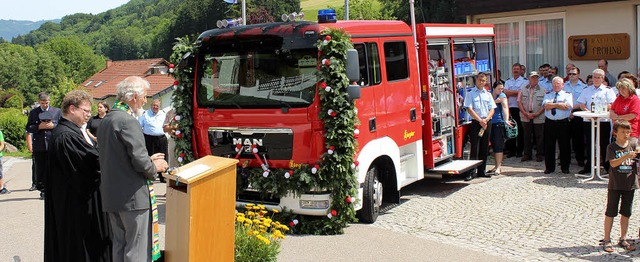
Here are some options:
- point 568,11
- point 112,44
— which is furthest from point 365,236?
point 112,44

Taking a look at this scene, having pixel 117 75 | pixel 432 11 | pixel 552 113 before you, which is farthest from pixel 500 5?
pixel 117 75

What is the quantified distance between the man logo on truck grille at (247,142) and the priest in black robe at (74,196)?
2886 mm

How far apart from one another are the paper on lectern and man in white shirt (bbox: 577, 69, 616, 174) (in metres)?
8.42

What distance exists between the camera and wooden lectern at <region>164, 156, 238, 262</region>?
17.9ft

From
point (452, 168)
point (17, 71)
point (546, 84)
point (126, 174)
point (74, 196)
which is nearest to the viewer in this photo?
point (126, 174)

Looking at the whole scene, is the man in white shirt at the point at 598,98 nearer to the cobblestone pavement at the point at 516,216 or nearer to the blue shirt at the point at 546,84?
the cobblestone pavement at the point at 516,216

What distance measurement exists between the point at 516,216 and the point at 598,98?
357cm

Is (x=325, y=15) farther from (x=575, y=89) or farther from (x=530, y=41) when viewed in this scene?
(x=530, y=41)

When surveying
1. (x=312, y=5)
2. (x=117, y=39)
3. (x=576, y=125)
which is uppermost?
(x=312, y=5)

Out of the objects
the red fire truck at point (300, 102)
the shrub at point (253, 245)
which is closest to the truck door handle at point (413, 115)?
the red fire truck at point (300, 102)

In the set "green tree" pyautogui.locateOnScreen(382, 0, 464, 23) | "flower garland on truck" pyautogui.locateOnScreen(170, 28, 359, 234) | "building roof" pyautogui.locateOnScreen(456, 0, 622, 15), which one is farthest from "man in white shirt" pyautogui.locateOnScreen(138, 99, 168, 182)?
"green tree" pyautogui.locateOnScreen(382, 0, 464, 23)

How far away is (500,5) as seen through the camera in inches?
651

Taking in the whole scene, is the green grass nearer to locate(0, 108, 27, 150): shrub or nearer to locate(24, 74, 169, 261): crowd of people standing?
locate(0, 108, 27, 150): shrub

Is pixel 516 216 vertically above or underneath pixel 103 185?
underneath
